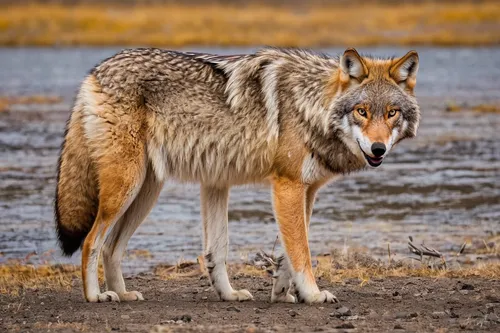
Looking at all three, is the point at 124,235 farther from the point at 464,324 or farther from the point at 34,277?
the point at 464,324

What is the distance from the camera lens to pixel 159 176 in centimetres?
729

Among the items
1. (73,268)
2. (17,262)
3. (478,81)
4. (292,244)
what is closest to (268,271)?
(292,244)

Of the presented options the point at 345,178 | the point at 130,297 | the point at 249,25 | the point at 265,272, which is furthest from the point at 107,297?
the point at 249,25

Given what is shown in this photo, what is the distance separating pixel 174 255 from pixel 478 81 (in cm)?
2257

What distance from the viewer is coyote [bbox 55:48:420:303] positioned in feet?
23.0

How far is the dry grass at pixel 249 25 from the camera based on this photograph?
4347 centimetres

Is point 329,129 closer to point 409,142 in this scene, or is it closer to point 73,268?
point 73,268

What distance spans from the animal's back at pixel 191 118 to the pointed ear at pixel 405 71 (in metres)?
1.04

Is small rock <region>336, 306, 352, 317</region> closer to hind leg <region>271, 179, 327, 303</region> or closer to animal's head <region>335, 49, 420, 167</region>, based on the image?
hind leg <region>271, 179, 327, 303</region>

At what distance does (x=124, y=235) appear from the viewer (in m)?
7.54

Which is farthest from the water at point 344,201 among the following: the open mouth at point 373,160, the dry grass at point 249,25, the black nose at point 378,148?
the dry grass at point 249,25

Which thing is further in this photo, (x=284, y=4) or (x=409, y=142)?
(x=284, y=4)

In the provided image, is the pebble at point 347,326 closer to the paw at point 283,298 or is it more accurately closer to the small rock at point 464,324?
the small rock at point 464,324

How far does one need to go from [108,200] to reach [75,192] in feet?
1.26
